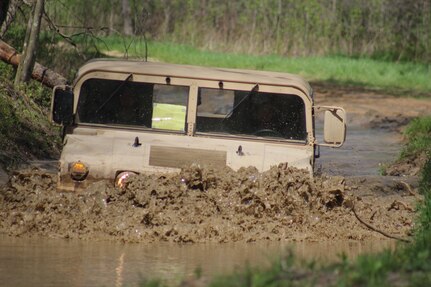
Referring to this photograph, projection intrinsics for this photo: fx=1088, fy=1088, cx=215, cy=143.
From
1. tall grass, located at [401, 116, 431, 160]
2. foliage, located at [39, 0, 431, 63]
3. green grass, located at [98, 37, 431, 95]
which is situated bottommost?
tall grass, located at [401, 116, 431, 160]

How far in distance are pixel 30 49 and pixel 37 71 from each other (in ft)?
1.55

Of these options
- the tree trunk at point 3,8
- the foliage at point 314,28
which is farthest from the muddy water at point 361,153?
the foliage at point 314,28

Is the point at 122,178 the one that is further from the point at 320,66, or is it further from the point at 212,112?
the point at 320,66

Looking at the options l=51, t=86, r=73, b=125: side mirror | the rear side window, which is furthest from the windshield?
l=51, t=86, r=73, b=125: side mirror

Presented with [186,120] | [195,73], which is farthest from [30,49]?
[186,120]

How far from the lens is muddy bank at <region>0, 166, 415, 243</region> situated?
9641mm

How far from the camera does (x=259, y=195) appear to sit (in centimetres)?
985

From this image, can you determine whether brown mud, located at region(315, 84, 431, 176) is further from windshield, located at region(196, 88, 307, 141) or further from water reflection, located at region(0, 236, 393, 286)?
water reflection, located at region(0, 236, 393, 286)

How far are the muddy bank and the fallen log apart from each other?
5526 millimetres

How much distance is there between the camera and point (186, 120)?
32.8 ft

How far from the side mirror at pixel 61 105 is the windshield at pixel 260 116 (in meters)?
1.19

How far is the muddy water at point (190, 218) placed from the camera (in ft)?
30.8

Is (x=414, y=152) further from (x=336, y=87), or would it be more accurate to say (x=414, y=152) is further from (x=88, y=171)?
(x=336, y=87)

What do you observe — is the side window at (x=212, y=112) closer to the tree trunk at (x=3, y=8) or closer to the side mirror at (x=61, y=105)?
the side mirror at (x=61, y=105)
